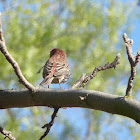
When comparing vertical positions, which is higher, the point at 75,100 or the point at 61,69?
the point at 61,69

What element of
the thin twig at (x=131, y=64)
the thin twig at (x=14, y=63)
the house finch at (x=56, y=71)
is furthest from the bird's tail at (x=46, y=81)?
the thin twig at (x=131, y=64)

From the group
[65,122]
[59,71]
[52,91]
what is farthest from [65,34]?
[52,91]

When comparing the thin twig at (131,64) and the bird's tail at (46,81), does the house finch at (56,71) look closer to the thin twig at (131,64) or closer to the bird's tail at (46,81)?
the bird's tail at (46,81)

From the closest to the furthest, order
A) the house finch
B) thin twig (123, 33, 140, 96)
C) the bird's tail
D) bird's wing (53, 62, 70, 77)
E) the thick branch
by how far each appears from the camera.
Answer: the thick branch
thin twig (123, 33, 140, 96)
the bird's tail
the house finch
bird's wing (53, 62, 70, 77)

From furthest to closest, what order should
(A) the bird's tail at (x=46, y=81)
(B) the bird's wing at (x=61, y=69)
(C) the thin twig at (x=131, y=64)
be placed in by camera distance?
(B) the bird's wing at (x=61, y=69)
(A) the bird's tail at (x=46, y=81)
(C) the thin twig at (x=131, y=64)

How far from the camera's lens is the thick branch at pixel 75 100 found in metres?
2.84

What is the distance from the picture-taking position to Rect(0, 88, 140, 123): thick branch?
284cm

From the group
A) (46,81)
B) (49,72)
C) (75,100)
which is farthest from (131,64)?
(49,72)

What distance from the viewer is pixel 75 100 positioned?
9.89 ft

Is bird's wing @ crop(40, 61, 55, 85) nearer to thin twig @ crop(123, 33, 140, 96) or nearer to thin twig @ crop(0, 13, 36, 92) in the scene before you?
thin twig @ crop(0, 13, 36, 92)

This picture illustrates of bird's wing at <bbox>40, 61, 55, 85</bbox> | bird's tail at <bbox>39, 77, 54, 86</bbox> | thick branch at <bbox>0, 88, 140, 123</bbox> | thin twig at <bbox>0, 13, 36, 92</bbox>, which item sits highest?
bird's wing at <bbox>40, 61, 55, 85</bbox>

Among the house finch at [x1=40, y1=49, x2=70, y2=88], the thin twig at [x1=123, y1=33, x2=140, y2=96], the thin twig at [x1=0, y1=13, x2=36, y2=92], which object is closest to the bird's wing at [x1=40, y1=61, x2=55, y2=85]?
the house finch at [x1=40, y1=49, x2=70, y2=88]

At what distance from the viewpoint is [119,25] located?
12.2 m

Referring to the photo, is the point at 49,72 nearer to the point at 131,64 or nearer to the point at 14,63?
the point at 14,63
